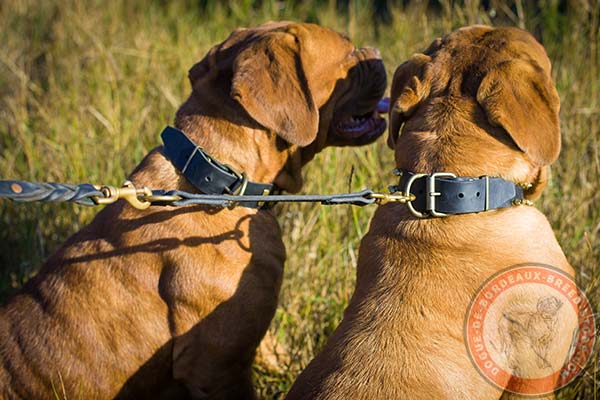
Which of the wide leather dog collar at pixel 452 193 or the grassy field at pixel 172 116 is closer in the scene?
the wide leather dog collar at pixel 452 193

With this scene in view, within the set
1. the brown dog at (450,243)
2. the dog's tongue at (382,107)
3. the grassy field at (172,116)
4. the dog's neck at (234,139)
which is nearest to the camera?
the brown dog at (450,243)

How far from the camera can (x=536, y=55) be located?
10.1 ft

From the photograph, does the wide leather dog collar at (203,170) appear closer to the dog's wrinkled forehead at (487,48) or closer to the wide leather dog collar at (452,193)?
the wide leather dog collar at (452,193)

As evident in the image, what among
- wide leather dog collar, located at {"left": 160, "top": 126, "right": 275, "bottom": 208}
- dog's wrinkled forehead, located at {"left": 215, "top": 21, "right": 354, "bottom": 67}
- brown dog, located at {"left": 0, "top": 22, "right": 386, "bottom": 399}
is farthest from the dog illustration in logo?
dog's wrinkled forehead, located at {"left": 215, "top": 21, "right": 354, "bottom": 67}

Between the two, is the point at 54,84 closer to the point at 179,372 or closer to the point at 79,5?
the point at 79,5

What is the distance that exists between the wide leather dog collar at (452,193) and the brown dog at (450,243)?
2cm

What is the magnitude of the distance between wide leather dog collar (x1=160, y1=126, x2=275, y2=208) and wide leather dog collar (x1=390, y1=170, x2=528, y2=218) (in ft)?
2.54

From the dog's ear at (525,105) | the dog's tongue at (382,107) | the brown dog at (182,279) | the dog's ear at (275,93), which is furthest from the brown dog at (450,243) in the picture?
the dog's tongue at (382,107)

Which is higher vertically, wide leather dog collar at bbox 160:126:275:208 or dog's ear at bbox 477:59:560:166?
dog's ear at bbox 477:59:560:166

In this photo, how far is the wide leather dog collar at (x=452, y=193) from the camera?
9.43 ft

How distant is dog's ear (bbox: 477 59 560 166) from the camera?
2.84 m

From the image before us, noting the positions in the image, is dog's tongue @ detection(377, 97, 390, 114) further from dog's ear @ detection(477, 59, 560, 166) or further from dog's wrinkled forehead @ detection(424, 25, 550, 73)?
dog's ear @ detection(477, 59, 560, 166)

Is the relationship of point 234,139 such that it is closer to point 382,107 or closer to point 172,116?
point 382,107

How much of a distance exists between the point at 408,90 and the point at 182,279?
1.26m
